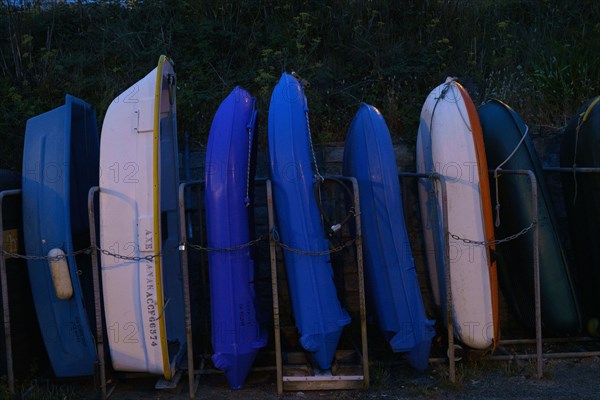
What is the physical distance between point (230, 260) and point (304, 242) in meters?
0.50

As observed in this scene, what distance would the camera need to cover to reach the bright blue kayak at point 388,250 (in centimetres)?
424

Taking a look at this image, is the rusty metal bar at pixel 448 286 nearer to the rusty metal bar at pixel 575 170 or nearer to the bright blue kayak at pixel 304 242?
the bright blue kayak at pixel 304 242

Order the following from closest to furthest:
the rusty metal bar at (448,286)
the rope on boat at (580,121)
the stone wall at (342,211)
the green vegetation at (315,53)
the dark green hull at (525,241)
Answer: the rusty metal bar at (448,286) → the dark green hull at (525,241) → the rope on boat at (580,121) → the stone wall at (342,211) → the green vegetation at (315,53)

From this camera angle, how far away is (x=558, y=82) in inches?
246

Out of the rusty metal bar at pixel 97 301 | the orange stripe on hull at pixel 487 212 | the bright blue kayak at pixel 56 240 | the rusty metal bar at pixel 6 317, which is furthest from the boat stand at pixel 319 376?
the rusty metal bar at pixel 6 317

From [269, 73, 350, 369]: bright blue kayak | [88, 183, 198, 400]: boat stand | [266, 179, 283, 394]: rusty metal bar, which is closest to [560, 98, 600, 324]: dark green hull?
[269, 73, 350, 369]: bright blue kayak

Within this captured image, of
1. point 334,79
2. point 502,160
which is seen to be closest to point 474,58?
point 334,79

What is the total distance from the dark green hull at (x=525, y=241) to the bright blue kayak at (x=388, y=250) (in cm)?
102

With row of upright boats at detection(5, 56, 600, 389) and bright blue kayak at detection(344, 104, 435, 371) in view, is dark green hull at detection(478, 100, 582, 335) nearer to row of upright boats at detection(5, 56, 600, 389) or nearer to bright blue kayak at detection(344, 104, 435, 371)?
row of upright boats at detection(5, 56, 600, 389)

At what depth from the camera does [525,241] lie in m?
4.82

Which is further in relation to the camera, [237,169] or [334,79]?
[334,79]

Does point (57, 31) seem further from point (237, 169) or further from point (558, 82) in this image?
point (558, 82)

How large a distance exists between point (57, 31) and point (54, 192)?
3.90 metres

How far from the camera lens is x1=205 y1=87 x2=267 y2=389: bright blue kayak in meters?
4.07
